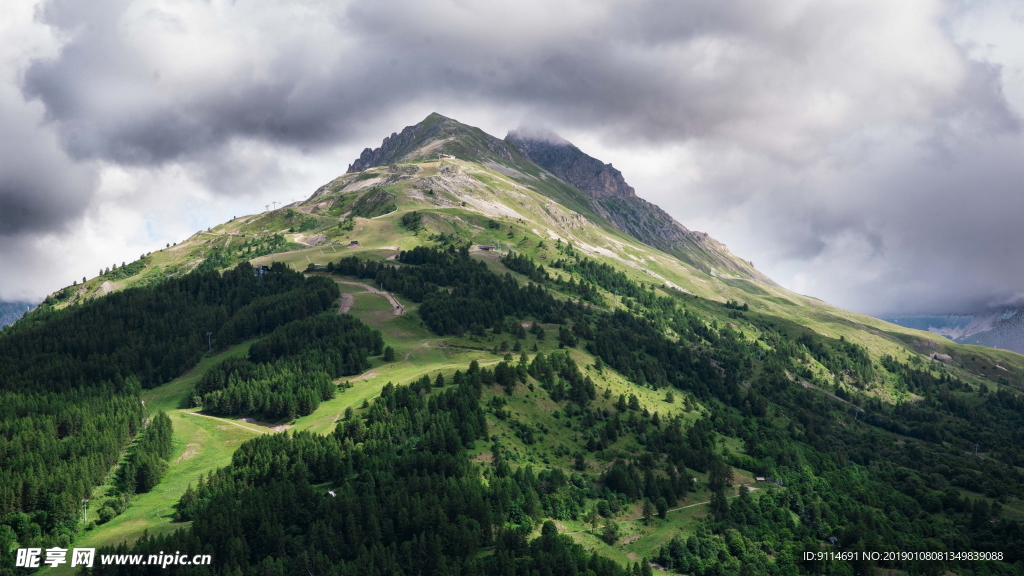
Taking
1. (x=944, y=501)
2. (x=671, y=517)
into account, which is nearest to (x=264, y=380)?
(x=671, y=517)

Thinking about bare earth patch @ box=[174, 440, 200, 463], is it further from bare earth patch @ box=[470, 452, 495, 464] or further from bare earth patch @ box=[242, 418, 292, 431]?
bare earth patch @ box=[470, 452, 495, 464]

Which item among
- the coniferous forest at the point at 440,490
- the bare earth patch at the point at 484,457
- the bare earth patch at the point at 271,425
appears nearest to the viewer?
the coniferous forest at the point at 440,490

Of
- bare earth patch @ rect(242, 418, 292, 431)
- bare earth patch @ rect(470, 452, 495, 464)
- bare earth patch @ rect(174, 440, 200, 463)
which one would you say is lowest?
bare earth patch @ rect(174, 440, 200, 463)

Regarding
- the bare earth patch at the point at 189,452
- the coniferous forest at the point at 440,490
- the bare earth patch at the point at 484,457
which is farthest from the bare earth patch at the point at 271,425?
the bare earth patch at the point at 484,457


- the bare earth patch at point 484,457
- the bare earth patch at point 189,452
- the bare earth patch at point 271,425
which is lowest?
the bare earth patch at point 189,452

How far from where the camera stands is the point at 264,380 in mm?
183250

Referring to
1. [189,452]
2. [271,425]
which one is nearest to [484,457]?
[271,425]

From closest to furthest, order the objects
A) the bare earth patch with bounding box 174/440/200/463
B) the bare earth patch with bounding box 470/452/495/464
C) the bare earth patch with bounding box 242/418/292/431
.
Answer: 1. the bare earth patch with bounding box 470/452/495/464
2. the bare earth patch with bounding box 174/440/200/463
3. the bare earth patch with bounding box 242/418/292/431

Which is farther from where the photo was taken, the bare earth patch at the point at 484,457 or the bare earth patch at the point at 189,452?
the bare earth patch at the point at 189,452

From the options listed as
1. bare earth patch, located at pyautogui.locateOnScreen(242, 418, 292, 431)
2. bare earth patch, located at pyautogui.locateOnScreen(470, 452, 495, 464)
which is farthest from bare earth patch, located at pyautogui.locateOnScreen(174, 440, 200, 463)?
bare earth patch, located at pyautogui.locateOnScreen(470, 452, 495, 464)

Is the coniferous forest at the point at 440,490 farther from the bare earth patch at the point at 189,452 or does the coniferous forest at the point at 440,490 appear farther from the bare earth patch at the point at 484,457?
the bare earth patch at the point at 189,452

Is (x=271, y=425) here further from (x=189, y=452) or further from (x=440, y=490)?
(x=440, y=490)

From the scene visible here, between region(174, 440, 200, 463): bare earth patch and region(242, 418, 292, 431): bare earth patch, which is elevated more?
region(242, 418, 292, 431): bare earth patch

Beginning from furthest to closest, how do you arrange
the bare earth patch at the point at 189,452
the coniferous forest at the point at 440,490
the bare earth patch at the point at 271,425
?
1. the bare earth patch at the point at 271,425
2. the bare earth patch at the point at 189,452
3. the coniferous forest at the point at 440,490
